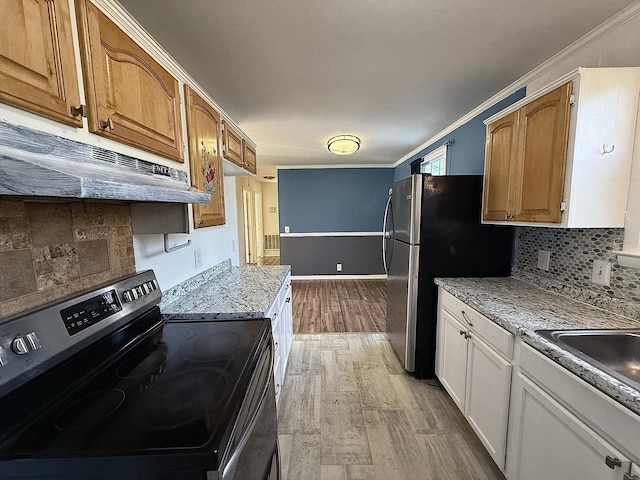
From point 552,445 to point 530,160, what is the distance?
54.2 inches

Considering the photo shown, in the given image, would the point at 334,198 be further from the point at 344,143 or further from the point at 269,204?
the point at 269,204

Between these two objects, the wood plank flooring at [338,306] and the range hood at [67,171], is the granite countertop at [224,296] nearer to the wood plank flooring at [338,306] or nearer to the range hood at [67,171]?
the range hood at [67,171]

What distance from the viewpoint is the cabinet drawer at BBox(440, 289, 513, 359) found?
134 centimetres

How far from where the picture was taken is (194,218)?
149 centimetres

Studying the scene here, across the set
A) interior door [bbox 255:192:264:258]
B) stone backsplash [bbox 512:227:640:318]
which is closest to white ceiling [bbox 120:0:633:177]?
stone backsplash [bbox 512:227:640:318]

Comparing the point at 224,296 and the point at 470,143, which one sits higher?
the point at 470,143

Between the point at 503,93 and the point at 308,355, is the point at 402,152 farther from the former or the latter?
the point at 308,355

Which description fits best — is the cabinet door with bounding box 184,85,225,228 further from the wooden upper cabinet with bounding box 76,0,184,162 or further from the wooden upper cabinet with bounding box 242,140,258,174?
the wooden upper cabinet with bounding box 242,140,258,174

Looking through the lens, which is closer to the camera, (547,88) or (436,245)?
(547,88)

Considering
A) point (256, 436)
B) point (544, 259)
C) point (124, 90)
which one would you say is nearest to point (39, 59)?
point (124, 90)

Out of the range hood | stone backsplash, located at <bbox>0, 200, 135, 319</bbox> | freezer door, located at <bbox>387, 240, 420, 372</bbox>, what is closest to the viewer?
the range hood

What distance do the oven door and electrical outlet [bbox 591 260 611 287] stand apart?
1761mm

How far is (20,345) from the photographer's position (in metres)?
0.77

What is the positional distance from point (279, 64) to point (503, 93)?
1.79 m
